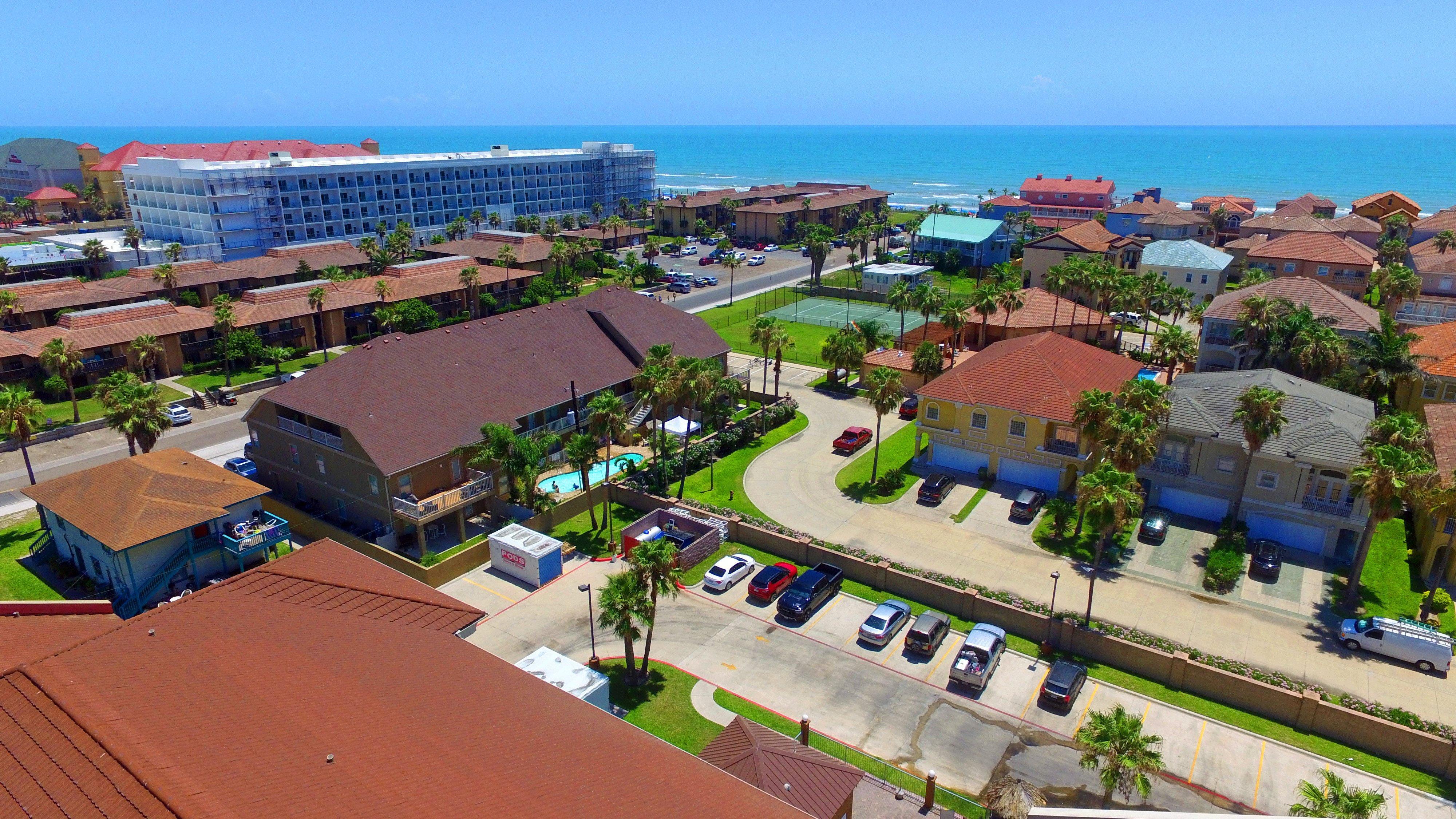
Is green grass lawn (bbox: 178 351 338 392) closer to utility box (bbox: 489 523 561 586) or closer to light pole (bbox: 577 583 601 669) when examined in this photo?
utility box (bbox: 489 523 561 586)

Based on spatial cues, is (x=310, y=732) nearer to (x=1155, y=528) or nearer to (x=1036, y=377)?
(x=1155, y=528)

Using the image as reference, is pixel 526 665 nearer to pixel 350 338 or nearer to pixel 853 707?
pixel 853 707

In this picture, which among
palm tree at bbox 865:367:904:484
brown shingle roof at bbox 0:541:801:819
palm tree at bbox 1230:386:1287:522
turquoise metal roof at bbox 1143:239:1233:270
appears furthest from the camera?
turquoise metal roof at bbox 1143:239:1233:270

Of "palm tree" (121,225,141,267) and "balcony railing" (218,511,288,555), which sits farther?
"palm tree" (121,225,141,267)

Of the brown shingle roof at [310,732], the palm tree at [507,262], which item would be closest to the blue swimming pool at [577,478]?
the brown shingle roof at [310,732]

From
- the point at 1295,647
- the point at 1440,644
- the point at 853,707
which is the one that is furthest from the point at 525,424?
the point at 1440,644

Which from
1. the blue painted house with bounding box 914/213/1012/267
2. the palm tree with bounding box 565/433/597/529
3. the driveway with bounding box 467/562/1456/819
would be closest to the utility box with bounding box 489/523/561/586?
the driveway with bounding box 467/562/1456/819
